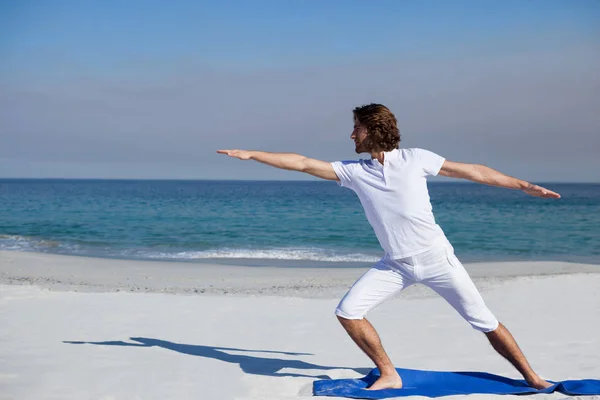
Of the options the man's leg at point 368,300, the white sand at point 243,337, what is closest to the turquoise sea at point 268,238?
the white sand at point 243,337

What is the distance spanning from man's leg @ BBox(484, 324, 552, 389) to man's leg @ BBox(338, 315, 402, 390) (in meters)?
0.73

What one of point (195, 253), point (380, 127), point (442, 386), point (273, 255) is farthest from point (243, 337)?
point (195, 253)

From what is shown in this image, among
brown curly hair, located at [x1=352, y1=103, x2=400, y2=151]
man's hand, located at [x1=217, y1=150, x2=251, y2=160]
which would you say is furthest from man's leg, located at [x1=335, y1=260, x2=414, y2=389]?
man's hand, located at [x1=217, y1=150, x2=251, y2=160]

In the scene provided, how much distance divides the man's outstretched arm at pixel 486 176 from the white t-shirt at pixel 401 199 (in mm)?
93

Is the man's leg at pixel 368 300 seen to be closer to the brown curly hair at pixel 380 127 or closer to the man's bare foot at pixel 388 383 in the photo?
the man's bare foot at pixel 388 383

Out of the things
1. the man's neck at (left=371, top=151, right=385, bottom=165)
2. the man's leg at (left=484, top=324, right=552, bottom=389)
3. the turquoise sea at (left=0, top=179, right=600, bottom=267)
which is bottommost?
the turquoise sea at (left=0, top=179, right=600, bottom=267)

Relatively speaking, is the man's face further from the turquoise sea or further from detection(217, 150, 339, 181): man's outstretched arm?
the turquoise sea

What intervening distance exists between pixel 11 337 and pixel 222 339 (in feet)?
6.67

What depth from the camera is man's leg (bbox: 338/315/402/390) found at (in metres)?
4.48

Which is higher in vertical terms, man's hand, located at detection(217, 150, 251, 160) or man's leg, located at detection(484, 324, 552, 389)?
man's hand, located at detection(217, 150, 251, 160)

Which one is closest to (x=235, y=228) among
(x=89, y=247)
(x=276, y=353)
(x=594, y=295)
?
(x=89, y=247)

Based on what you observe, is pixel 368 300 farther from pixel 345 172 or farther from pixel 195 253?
pixel 195 253

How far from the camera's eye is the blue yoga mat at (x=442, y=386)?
451cm

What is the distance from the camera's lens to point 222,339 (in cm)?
644
